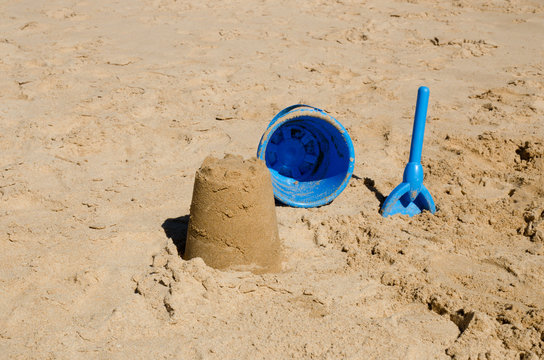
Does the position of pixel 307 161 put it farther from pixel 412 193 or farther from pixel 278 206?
pixel 412 193

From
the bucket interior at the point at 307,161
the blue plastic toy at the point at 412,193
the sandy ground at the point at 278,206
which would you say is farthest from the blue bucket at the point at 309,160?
the blue plastic toy at the point at 412,193

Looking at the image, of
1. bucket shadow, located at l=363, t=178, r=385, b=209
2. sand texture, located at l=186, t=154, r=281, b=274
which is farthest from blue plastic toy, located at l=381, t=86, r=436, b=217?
sand texture, located at l=186, t=154, r=281, b=274

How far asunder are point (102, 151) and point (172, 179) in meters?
0.61

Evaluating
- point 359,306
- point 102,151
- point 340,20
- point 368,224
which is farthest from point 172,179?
point 340,20

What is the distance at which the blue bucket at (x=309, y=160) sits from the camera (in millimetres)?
3057

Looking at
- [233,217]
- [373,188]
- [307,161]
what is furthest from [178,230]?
[373,188]

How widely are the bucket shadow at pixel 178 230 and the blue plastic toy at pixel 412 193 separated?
3.46ft

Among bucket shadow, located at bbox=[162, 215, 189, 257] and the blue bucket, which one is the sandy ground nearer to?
bucket shadow, located at bbox=[162, 215, 189, 257]

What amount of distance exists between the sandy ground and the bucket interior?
0.42 feet

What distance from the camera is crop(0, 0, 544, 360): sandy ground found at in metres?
2.18

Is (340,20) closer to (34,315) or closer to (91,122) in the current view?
(91,122)

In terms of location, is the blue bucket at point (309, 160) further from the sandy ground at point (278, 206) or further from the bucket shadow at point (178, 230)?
the bucket shadow at point (178, 230)

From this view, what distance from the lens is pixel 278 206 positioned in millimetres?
3115

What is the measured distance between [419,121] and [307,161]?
69 cm
